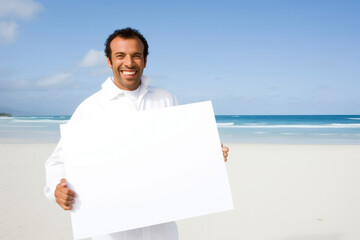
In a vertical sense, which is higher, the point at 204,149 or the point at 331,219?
the point at 204,149

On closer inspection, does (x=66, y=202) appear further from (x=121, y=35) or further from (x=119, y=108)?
(x=121, y=35)

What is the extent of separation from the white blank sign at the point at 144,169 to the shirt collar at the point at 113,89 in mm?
262

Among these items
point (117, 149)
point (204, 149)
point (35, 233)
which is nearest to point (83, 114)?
point (117, 149)

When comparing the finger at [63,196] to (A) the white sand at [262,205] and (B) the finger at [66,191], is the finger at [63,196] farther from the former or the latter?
(A) the white sand at [262,205]

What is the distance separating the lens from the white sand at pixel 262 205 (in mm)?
3471

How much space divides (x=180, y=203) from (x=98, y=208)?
1.22ft

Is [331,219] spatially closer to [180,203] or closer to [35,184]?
[180,203]

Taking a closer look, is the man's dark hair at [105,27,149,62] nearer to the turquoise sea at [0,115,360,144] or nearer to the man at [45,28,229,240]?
the man at [45,28,229,240]

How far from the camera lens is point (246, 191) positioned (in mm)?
4852

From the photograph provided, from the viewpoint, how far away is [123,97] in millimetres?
1671

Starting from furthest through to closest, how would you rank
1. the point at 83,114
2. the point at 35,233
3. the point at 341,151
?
the point at 341,151 < the point at 35,233 < the point at 83,114

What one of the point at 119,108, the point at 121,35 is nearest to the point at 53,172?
the point at 119,108

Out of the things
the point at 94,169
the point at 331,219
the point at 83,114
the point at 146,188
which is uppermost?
the point at 83,114

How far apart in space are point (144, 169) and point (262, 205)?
3.29 meters
